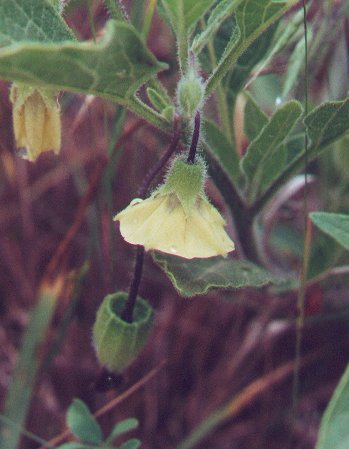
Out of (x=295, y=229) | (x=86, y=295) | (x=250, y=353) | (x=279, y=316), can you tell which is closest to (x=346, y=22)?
(x=295, y=229)

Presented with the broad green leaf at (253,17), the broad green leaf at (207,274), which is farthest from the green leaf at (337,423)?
the broad green leaf at (253,17)

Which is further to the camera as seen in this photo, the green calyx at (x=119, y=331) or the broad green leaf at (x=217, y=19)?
the green calyx at (x=119, y=331)

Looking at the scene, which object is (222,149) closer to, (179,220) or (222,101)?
(222,101)

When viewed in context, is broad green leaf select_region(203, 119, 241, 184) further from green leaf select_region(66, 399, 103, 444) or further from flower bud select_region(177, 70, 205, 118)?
green leaf select_region(66, 399, 103, 444)

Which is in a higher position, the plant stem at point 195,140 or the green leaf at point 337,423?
the plant stem at point 195,140

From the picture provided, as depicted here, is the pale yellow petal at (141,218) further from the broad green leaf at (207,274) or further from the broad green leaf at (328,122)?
the broad green leaf at (328,122)

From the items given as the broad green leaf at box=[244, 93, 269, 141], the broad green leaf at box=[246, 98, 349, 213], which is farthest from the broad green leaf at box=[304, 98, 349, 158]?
the broad green leaf at box=[244, 93, 269, 141]

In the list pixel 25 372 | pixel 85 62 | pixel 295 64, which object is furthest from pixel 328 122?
pixel 25 372
